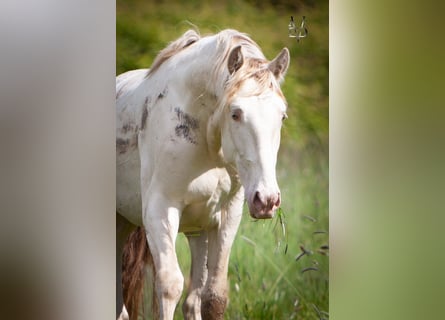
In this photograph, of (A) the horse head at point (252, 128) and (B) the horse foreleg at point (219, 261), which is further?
(B) the horse foreleg at point (219, 261)

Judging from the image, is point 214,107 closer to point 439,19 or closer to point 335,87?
point 335,87

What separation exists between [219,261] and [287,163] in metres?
0.51

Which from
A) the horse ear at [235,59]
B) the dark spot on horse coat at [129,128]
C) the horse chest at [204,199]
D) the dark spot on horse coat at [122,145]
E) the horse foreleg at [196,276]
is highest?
the horse ear at [235,59]

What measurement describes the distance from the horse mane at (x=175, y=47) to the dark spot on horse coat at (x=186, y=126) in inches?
7.8

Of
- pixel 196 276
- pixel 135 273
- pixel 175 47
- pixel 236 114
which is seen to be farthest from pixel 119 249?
pixel 175 47

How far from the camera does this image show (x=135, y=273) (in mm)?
2836

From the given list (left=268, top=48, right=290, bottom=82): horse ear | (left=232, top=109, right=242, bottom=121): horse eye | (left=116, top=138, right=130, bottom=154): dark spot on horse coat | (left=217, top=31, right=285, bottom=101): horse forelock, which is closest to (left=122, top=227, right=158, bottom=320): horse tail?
(left=116, top=138, right=130, bottom=154): dark spot on horse coat

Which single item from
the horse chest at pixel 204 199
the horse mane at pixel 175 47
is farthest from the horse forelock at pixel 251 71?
the horse chest at pixel 204 199

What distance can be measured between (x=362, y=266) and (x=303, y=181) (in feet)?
2.04

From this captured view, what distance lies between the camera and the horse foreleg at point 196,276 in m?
2.89

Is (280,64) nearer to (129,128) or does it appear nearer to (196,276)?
(129,128)

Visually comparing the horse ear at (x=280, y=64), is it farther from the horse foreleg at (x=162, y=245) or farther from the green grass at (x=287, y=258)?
the horse foreleg at (x=162, y=245)

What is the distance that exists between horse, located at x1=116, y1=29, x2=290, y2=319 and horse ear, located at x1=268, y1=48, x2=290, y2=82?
13 centimetres

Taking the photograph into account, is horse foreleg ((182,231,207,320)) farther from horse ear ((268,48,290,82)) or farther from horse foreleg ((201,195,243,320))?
horse ear ((268,48,290,82))
